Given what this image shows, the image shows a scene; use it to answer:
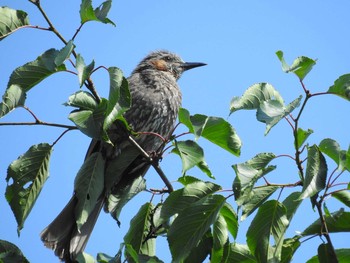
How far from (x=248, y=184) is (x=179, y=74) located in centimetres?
404

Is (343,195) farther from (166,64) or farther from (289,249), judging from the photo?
(166,64)

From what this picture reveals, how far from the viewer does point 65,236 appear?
4398mm

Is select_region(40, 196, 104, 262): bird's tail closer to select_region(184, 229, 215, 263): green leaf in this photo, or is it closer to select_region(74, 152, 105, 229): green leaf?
select_region(74, 152, 105, 229): green leaf

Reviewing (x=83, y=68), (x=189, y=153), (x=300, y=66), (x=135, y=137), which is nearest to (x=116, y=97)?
(x=83, y=68)

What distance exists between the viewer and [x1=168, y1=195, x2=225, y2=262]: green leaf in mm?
2678

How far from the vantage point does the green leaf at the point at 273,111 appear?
2.46 meters

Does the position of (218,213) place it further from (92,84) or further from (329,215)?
(92,84)

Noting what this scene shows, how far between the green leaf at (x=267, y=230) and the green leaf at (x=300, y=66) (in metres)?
0.60

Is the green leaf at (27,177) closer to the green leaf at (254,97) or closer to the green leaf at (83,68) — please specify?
the green leaf at (83,68)

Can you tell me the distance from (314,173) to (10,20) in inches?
63.5

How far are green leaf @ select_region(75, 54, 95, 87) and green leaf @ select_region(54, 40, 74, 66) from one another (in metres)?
0.06

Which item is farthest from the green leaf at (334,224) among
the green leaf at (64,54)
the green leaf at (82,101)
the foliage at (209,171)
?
the green leaf at (64,54)

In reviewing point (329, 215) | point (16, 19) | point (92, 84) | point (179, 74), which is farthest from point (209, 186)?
point (179, 74)

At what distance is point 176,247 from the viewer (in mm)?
2695
